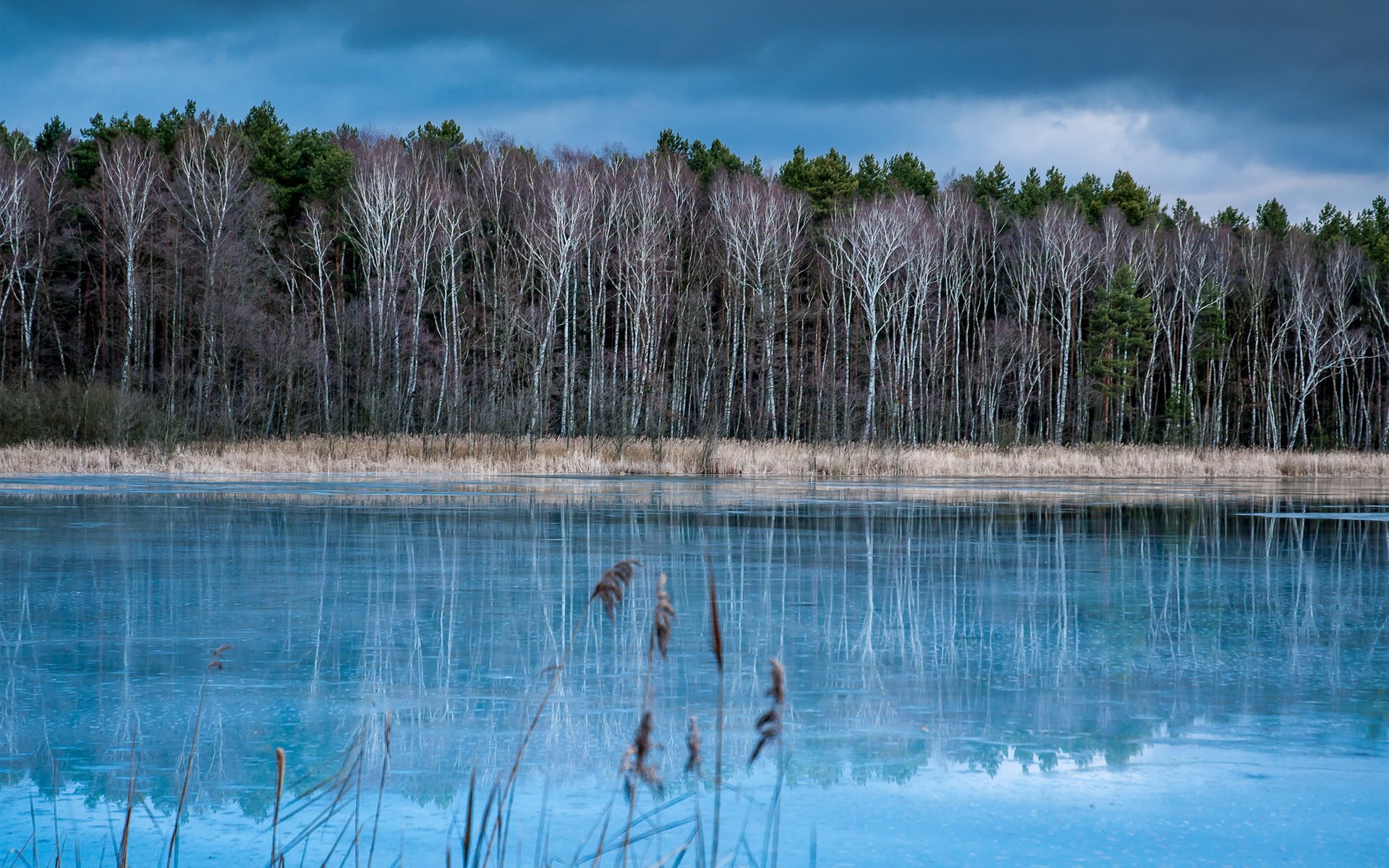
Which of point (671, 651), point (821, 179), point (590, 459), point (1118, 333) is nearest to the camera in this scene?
point (671, 651)

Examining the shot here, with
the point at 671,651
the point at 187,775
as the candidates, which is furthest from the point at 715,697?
the point at 187,775

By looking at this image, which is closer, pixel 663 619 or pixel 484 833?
pixel 663 619

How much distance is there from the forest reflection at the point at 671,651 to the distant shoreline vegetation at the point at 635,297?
71.1ft

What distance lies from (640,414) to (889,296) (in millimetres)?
11959

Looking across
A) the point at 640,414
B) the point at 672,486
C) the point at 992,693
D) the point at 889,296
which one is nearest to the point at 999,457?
the point at 672,486

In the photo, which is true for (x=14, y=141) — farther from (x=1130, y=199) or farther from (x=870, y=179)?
(x=1130, y=199)

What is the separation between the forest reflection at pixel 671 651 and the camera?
14.8 feet

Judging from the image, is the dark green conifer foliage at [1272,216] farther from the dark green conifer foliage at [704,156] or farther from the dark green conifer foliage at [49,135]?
the dark green conifer foliage at [49,135]

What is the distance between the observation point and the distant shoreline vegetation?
41.2 m

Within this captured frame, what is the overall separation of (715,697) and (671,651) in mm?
1139

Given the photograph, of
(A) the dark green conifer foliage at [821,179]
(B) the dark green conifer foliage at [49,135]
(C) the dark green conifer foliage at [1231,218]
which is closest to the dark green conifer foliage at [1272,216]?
(C) the dark green conifer foliage at [1231,218]

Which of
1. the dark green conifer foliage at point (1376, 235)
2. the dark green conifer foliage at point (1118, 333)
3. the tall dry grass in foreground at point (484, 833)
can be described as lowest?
the tall dry grass in foreground at point (484, 833)

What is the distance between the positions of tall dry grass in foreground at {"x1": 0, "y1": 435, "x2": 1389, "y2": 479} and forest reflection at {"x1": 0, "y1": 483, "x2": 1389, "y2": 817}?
13529 mm

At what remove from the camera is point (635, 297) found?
45.1 meters
